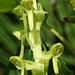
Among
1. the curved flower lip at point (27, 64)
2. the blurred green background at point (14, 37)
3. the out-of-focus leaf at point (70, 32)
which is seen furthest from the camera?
the out-of-focus leaf at point (70, 32)

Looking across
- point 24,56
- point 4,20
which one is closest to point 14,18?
point 4,20

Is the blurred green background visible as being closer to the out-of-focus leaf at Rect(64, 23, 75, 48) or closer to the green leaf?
the out-of-focus leaf at Rect(64, 23, 75, 48)

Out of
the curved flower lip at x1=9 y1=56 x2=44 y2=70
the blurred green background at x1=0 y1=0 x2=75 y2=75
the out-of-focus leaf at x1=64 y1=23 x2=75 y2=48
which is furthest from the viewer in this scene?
the out-of-focus leaf at x1=64 y1=23 x2=75 y2=48

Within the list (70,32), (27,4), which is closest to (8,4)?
(27,4)

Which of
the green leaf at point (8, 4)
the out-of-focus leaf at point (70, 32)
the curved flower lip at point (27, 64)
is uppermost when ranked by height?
the green leaf at point (8, 4)

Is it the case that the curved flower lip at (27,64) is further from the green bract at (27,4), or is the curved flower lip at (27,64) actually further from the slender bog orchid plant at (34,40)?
the green bract at (27,4)

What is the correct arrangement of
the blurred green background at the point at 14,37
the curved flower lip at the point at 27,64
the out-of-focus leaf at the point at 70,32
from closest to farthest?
the curved flower lip at the point at 27,64, the blurred green background at the point at 14,37, the out-of-focus leaf at the point at 70,32

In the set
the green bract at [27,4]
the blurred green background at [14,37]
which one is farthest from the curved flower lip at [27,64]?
the blurred green background at [14,37]

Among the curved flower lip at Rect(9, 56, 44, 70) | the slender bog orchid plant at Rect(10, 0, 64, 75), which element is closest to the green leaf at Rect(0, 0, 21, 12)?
the slender bog orchid plant at Rect(10, 0, 64, 75)
